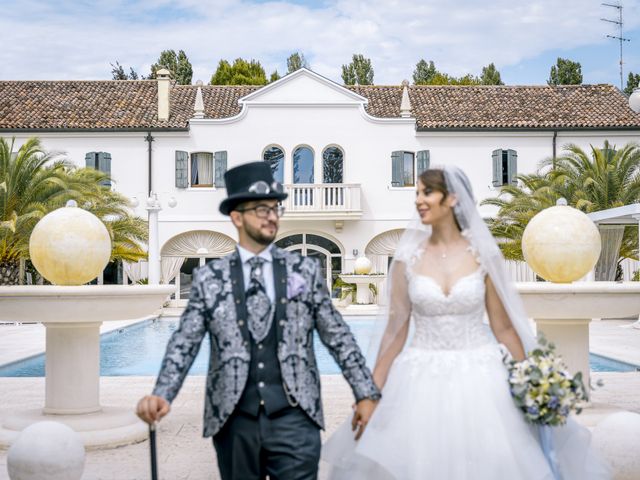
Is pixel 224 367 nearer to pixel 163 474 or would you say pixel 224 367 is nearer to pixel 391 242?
pixel 163 474

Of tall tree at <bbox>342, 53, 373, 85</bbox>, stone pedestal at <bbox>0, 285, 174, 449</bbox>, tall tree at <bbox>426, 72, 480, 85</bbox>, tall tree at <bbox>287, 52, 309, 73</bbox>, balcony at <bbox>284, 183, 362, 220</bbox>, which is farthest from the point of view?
tall tree at <bbox>287, 52, 309, 73</bbox>

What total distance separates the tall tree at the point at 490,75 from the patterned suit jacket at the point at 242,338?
167ft

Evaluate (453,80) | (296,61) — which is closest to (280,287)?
(453,80)

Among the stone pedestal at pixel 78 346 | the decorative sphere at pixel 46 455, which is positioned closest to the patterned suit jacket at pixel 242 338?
the decorative sphere at pixel 46 455

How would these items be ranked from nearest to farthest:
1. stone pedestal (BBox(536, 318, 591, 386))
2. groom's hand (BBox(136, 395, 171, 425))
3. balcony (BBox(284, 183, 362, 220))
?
groom's hand (BBox(136, 395, 171, 425)) < stone pedestal (BBox(536, 318, 591, 386)) < balcony (BBox(284, 183, 362, 220))

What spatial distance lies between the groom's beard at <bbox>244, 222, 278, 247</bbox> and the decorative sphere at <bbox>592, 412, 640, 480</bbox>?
106 inches

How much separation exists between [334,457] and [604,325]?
19.0m

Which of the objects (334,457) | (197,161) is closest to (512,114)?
(197,161)

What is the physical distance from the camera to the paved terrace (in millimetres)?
6371

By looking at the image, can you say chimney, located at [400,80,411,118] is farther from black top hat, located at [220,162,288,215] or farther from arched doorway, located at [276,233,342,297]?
black top hat, located at [220,162,288,215]

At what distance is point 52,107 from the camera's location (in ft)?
105

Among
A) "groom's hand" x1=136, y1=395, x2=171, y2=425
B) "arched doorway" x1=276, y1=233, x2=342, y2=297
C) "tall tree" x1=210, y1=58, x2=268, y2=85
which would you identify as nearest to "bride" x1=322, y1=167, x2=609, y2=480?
"groom's hand" x1=136, y1=395, x2=171, y2=425

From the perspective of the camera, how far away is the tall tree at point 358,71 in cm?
5538

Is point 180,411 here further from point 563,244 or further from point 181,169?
point 181,169
